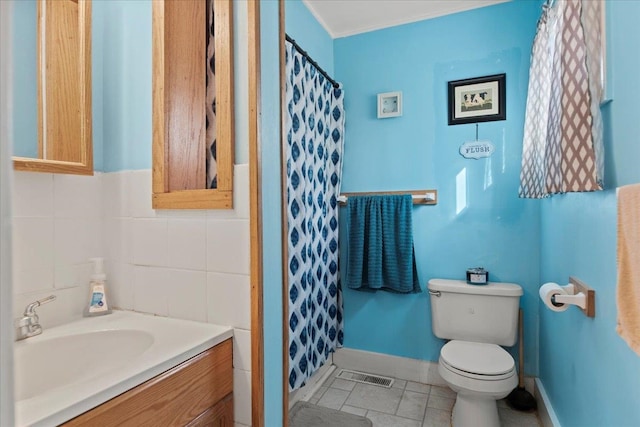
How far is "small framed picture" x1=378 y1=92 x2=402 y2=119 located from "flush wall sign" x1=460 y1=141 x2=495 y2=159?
48cm

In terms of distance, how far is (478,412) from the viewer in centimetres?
168

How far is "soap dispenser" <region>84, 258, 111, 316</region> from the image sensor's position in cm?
115

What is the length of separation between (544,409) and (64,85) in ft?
8.40

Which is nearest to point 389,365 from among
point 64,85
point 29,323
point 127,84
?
point 29,323

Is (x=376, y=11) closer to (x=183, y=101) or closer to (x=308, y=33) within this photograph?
(x=308, y=33)

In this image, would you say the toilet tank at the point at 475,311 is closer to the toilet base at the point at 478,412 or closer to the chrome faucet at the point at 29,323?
the toilet base at the point at 478,412

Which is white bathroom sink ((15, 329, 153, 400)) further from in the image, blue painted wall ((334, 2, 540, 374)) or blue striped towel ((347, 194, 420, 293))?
blue painted wall ((334, 2, 540, 374))

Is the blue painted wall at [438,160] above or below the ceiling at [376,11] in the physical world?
below

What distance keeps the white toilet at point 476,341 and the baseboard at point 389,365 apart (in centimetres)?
32

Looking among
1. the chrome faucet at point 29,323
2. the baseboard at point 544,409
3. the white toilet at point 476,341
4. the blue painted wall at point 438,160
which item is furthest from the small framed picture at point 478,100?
the chrome faucet at point 29,323

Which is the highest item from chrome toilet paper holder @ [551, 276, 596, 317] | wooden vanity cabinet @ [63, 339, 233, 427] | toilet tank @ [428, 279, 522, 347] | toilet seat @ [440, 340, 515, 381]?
chrome toilet paper holder @ [551, 276, 596, 317]

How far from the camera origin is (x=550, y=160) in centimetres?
128

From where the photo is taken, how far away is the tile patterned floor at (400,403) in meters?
1.85

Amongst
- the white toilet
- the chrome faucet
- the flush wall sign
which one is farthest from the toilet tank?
the chrome faucet
